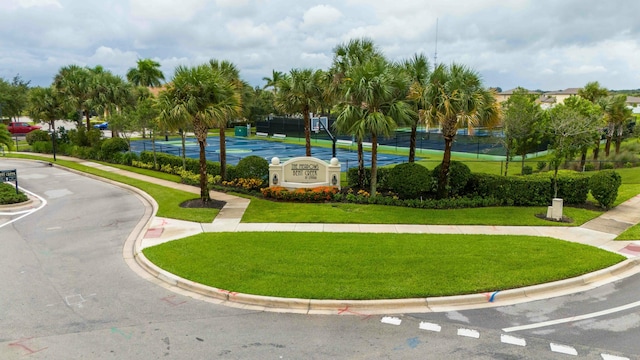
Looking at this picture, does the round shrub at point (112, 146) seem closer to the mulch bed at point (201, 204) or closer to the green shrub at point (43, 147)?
the green shrub at point (43, 147)

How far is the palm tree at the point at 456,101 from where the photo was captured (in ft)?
57.8

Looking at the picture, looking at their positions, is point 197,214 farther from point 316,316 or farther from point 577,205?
point 577,205

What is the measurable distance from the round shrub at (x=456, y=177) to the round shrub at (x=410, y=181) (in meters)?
1.01

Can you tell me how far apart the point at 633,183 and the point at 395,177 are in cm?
1450

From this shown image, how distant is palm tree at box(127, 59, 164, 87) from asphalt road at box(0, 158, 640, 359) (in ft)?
193

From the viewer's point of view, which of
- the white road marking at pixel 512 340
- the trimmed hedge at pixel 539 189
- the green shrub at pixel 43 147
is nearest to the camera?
the white road marking at pixel 512 340

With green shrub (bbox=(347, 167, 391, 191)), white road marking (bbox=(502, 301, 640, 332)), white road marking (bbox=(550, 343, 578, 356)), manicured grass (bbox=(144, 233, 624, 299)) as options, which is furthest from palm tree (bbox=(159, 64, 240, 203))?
white road marking (bbox=(550, 343, 578, 356))

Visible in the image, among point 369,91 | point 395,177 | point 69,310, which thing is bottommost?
point 69,310

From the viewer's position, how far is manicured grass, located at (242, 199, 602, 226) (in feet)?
53.4

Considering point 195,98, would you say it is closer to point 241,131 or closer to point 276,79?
point 276,79

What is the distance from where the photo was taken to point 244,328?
849 centimetres

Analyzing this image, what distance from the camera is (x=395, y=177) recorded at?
19.2m

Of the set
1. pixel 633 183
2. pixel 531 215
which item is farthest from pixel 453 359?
pixel 633 183

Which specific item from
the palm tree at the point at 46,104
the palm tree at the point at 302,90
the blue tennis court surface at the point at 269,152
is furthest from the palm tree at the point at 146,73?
the palm tree at the point at 302,90
